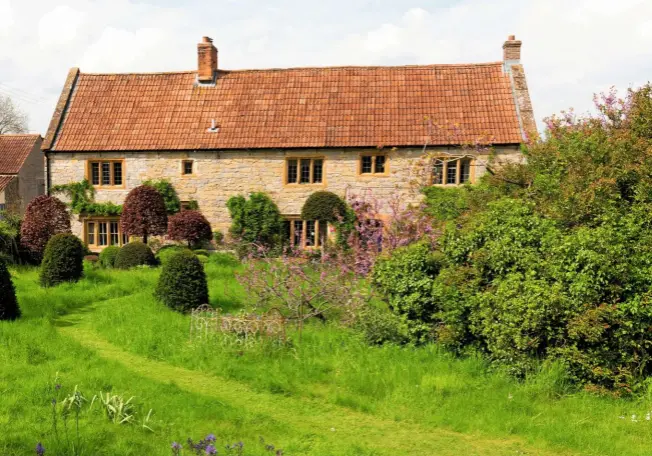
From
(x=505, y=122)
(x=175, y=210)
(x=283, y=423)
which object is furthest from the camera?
(x=175, y=210)

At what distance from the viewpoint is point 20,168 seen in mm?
33969

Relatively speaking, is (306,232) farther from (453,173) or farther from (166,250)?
(453,173)

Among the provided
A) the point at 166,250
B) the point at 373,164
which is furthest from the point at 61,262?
the point at 373,164

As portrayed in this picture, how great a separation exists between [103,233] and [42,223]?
3.13 meters

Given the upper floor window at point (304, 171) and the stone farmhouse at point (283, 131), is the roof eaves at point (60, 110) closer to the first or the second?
the stone farmhouse at point (283, 131)

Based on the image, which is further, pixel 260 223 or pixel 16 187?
pixel 16 187

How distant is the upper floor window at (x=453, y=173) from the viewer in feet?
69.1

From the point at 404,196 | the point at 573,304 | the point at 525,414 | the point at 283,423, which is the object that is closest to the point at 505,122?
the point at 404,196

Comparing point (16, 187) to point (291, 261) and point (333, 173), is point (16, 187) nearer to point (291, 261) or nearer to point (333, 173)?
point (333, 173)

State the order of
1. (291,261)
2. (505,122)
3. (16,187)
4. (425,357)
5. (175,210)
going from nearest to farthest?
(425,357)
(291,261)
(505,122)
(175,210)
(16,187)

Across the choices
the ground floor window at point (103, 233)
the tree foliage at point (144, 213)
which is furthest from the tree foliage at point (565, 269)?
the ground floor window at point (103, 233)

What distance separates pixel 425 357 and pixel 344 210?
1209 cm

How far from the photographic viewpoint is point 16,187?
3372 centimetres

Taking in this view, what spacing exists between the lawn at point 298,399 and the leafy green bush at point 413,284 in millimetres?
688
